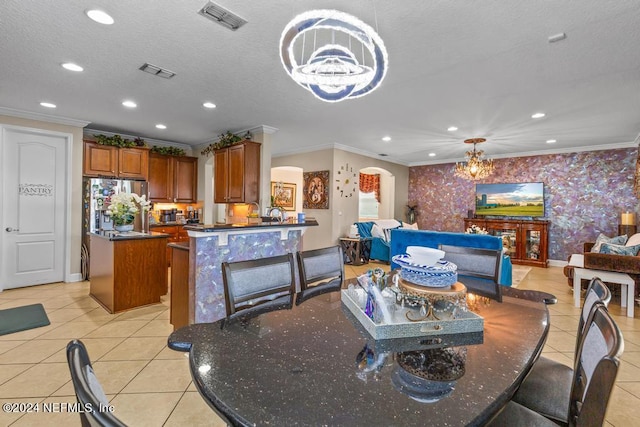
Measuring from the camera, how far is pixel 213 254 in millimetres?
2814

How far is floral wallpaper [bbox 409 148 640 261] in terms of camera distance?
598 centimetres

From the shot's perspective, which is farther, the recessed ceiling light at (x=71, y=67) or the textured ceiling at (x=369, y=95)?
the recessed ceiling light at (x=71, y=67)

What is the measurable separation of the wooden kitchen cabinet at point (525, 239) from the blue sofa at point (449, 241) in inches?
98.9

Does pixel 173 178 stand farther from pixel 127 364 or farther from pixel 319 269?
pixel 319 269

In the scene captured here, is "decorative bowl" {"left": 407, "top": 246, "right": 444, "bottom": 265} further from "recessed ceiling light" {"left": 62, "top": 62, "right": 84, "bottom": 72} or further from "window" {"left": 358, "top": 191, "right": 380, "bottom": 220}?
"window" {"left": 358, "top": 191, "right": 380, "bottom": 220}

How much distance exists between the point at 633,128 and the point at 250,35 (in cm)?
599

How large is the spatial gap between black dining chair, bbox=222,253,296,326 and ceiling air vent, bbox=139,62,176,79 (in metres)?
2.35

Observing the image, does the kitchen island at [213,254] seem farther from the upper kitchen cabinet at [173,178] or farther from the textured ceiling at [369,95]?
the upper kitchen cabinet at [173,178]

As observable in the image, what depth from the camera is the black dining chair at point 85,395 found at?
1.62 feet

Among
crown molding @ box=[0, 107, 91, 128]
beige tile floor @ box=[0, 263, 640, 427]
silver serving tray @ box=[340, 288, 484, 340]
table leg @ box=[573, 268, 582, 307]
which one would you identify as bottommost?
beige tile floor @ box=[0, 263, 640, 427]

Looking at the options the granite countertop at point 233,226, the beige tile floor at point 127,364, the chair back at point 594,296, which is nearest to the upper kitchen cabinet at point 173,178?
the beige tile floor at point 127,364

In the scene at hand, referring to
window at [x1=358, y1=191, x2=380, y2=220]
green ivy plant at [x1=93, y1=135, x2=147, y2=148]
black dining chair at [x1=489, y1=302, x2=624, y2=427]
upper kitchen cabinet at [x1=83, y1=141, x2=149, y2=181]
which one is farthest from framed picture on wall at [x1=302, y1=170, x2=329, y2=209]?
black dining chair at [x1=489, y1=302, x2=624, y2=427]

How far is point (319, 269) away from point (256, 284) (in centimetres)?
56

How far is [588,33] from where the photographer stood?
7.36ft
